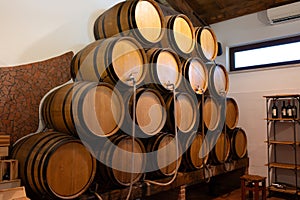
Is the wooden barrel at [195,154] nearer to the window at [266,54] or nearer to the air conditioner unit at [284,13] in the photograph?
the window at [266,54]

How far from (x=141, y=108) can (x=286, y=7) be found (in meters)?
3.08

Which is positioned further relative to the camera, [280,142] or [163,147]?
[280,142]

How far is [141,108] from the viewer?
8.32 feet

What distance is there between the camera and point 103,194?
2223 mm

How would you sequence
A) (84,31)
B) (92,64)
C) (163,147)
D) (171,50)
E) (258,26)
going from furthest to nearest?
(258,26), (84,31), (171,50), (163,147), (92,64)

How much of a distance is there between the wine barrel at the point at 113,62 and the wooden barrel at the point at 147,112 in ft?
0.50

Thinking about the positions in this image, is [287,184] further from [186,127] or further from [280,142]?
[186,127]

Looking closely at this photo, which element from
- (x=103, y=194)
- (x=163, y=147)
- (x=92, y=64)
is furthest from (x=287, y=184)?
(x=92, y=64)

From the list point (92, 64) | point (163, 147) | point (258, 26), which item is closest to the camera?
point (92, 64)

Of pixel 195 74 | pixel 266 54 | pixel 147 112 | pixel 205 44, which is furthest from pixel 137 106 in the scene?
pixel 266 54

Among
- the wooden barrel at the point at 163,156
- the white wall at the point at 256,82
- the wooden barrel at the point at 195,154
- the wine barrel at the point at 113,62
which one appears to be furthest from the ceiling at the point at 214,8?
the wooden barrel at the point at 163,156

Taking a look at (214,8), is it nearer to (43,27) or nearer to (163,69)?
(163,69)

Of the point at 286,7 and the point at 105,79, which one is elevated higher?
the point at 286,7

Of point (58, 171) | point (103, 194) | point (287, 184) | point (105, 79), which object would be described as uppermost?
point (105, 79)
